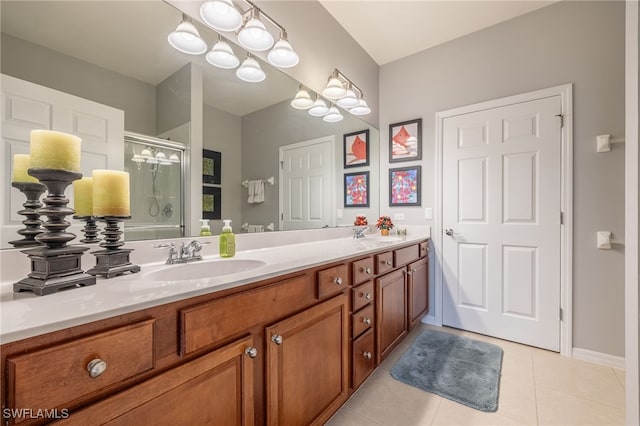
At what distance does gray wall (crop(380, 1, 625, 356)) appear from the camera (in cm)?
183

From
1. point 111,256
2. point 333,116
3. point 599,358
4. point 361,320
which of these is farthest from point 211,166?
point 599,358

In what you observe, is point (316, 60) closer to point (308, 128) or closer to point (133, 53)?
point (308, 128)

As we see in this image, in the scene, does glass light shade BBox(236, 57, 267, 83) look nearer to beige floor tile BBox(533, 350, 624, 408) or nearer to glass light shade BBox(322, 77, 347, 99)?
glass light shade BBox(322, 77, 347, 99)

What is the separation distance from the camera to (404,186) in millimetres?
2707

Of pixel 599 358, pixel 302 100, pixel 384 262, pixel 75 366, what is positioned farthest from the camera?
pixel 302 100

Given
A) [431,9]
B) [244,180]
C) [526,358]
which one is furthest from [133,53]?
[526,358]

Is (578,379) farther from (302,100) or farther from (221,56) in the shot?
(221,56)

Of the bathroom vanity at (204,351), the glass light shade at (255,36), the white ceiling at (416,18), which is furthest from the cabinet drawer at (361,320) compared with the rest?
the white ceiling at (416,18)

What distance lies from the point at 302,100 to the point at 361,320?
1596mm

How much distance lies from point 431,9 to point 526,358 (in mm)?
2771

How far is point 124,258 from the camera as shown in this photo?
926 millimetres

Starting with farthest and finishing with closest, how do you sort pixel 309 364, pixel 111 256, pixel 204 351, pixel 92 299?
pixel 309 364 < pixel 111 256 < pixel 204 351 < pixel 92 299

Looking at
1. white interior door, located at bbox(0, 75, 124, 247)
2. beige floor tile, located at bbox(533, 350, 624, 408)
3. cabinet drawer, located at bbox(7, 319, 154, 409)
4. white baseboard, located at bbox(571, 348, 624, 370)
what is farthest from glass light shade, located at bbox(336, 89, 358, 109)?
white baseboard, located at bbox(571, 348, 624, 370)

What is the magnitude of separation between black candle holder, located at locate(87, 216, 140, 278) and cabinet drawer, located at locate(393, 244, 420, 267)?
1514 millimetres
